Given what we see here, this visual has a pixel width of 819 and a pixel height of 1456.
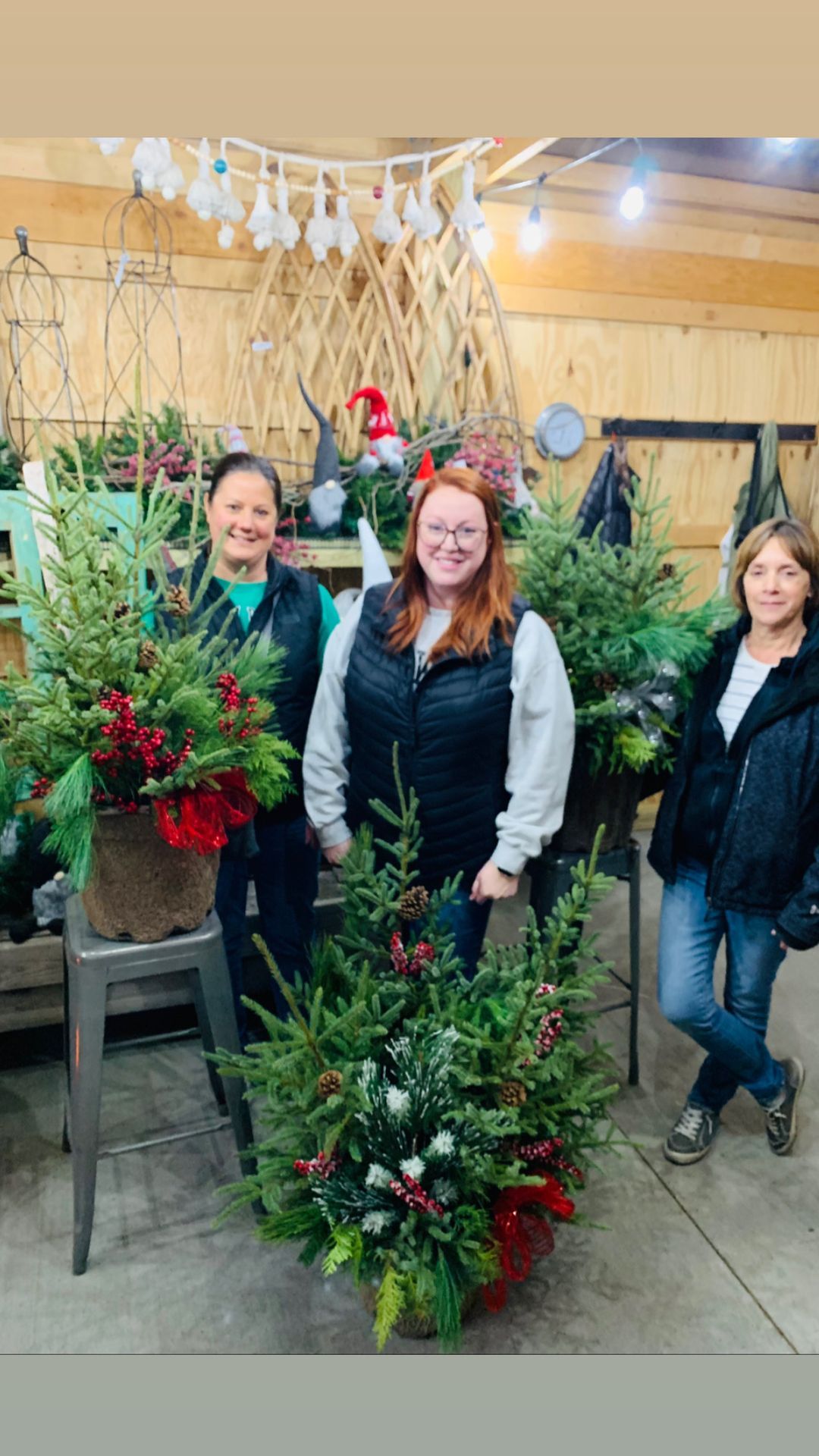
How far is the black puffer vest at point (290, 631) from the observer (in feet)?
5.57

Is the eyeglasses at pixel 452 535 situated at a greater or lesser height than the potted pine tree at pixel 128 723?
greater

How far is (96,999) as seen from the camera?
1.45 metres

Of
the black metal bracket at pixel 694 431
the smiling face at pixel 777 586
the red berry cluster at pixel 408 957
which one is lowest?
the red berry cluster at pixel 408 957

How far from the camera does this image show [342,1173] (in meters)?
1.35

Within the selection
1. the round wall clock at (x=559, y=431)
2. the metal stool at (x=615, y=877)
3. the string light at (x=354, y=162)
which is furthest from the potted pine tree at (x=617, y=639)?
the round wall clock at (x=559, y=431)

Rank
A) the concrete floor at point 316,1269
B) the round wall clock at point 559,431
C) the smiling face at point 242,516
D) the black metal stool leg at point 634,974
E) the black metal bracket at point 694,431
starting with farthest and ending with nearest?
the black metal bracket at point 694,431 < the round wall clock at point 559,431 < the black metal stool leg at point 634,974 < the smiling face at point 242,516 < the concrete floor at point 316,1269

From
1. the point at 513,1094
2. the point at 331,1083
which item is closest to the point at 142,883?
the point at 331,1083

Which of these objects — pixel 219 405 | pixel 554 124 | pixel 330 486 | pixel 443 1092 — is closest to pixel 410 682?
pixel 443 1092

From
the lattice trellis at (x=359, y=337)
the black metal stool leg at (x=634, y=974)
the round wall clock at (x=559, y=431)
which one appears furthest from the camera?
the round wall clock at (x=559, y=431)

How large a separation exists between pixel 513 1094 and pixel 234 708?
0.68 metres

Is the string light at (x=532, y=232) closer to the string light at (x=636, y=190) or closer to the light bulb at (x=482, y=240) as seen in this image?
the light bulb at (x=482, y=240)

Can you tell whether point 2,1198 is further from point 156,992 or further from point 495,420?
point 495,420

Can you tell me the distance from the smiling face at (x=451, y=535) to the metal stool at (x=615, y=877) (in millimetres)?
630

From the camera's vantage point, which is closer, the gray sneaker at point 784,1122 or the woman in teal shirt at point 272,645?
the woman in teal shirt at point 272,645
